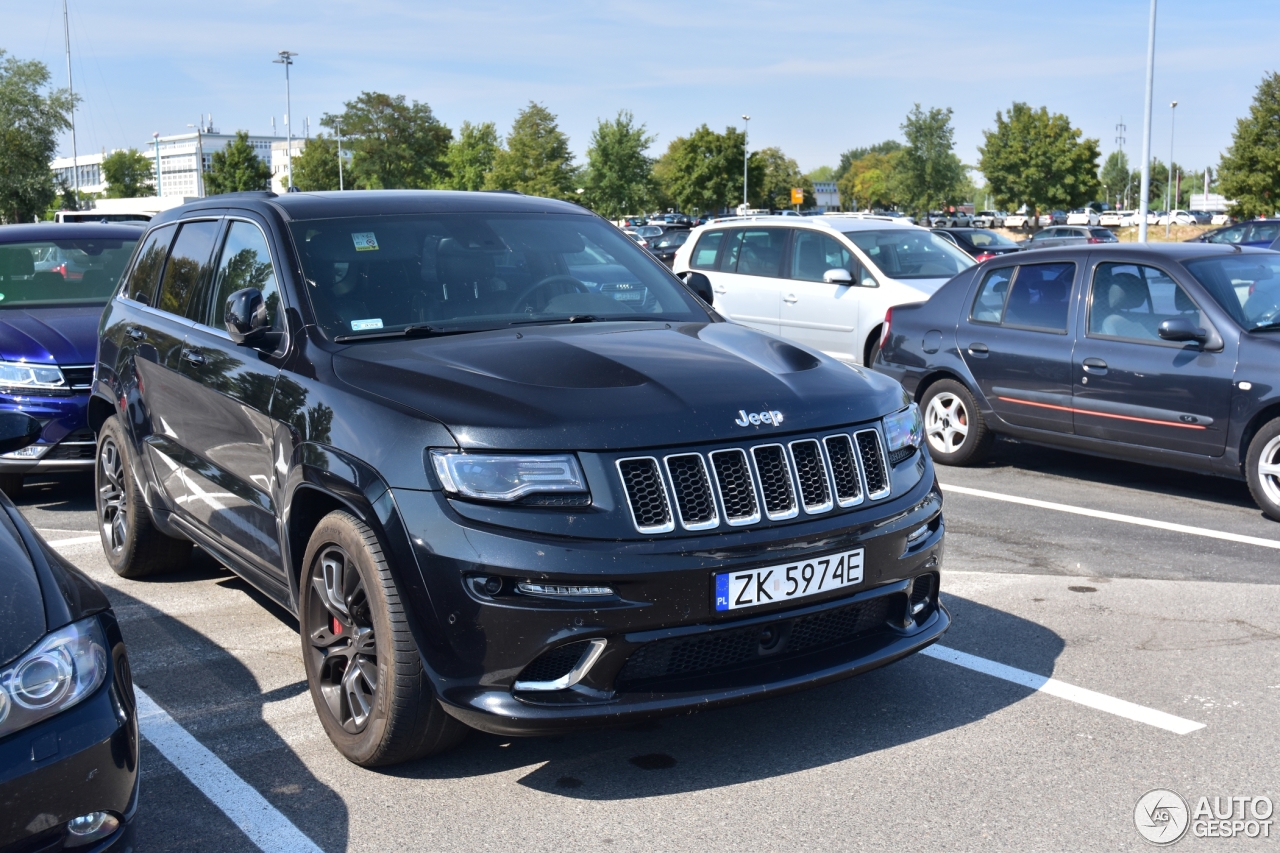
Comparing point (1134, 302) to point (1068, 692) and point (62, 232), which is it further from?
point (62, 232)

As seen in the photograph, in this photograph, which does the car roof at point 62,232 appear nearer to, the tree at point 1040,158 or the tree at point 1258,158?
the tree at point 1258,158

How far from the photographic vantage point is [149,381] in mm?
5488

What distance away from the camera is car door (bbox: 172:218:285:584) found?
4285 mm

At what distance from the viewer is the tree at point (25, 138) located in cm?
5944

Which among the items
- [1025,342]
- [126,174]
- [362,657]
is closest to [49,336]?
[362,657]

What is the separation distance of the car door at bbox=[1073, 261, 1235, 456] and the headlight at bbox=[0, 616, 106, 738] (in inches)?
251

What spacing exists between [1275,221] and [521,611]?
24.7m

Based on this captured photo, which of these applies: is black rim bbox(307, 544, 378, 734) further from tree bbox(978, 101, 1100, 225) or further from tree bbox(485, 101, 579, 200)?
tree bbox(485, 101, 579, 200)

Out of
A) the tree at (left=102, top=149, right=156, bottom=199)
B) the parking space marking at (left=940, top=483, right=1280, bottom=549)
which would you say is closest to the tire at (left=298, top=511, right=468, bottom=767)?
the parking space marking at (left=940, top=483, right=1280, bottom=549)

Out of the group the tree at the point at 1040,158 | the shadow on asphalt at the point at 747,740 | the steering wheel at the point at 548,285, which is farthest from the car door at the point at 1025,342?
the tree at the point at 1040,158

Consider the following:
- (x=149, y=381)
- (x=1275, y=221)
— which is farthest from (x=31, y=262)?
(x=1275, y=221)

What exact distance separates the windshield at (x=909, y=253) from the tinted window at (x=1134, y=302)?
448 centimetres

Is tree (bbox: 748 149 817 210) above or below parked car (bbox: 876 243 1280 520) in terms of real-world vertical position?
above

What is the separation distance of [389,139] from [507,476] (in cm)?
10344
